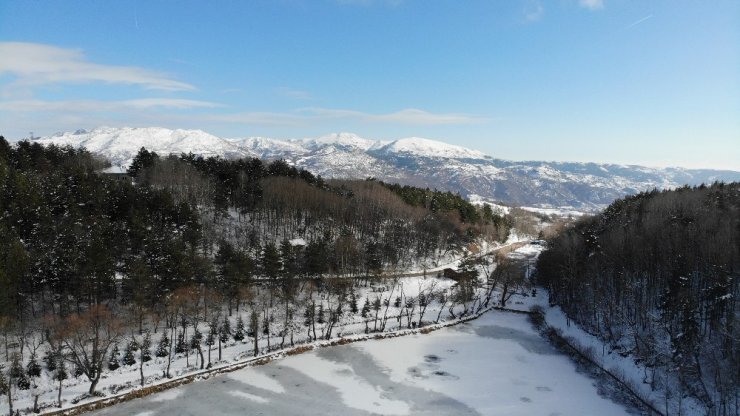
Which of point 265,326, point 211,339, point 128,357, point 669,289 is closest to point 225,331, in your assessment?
point 211,339

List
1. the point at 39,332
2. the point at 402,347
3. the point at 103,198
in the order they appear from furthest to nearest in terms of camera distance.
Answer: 1. the point at 103,198
2. the point at 402,347
3. the point at 39,332

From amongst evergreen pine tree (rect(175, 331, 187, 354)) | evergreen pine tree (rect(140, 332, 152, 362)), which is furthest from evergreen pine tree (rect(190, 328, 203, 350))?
evergreen pine tree (rect(140, 332, 152, 362))

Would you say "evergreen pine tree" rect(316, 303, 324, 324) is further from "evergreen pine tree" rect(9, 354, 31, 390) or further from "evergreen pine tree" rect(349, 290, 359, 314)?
"evergreen pine tree" rect(9, 354, 31, 390)

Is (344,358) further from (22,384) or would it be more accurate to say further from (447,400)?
(22,384)

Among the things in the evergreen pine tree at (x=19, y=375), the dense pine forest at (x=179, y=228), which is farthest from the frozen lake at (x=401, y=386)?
the dense pine forest at (x=179, y=228)

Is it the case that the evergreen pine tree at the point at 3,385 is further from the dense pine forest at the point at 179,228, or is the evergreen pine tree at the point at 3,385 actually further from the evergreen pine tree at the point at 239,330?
the evergreen pine tree at the point at 239,330

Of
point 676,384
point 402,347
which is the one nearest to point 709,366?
point 676,384

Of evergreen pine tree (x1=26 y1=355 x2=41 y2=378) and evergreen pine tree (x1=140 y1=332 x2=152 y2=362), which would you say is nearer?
evergreen pine tree (x1=26 y1=355 x2=41 y2=378)
